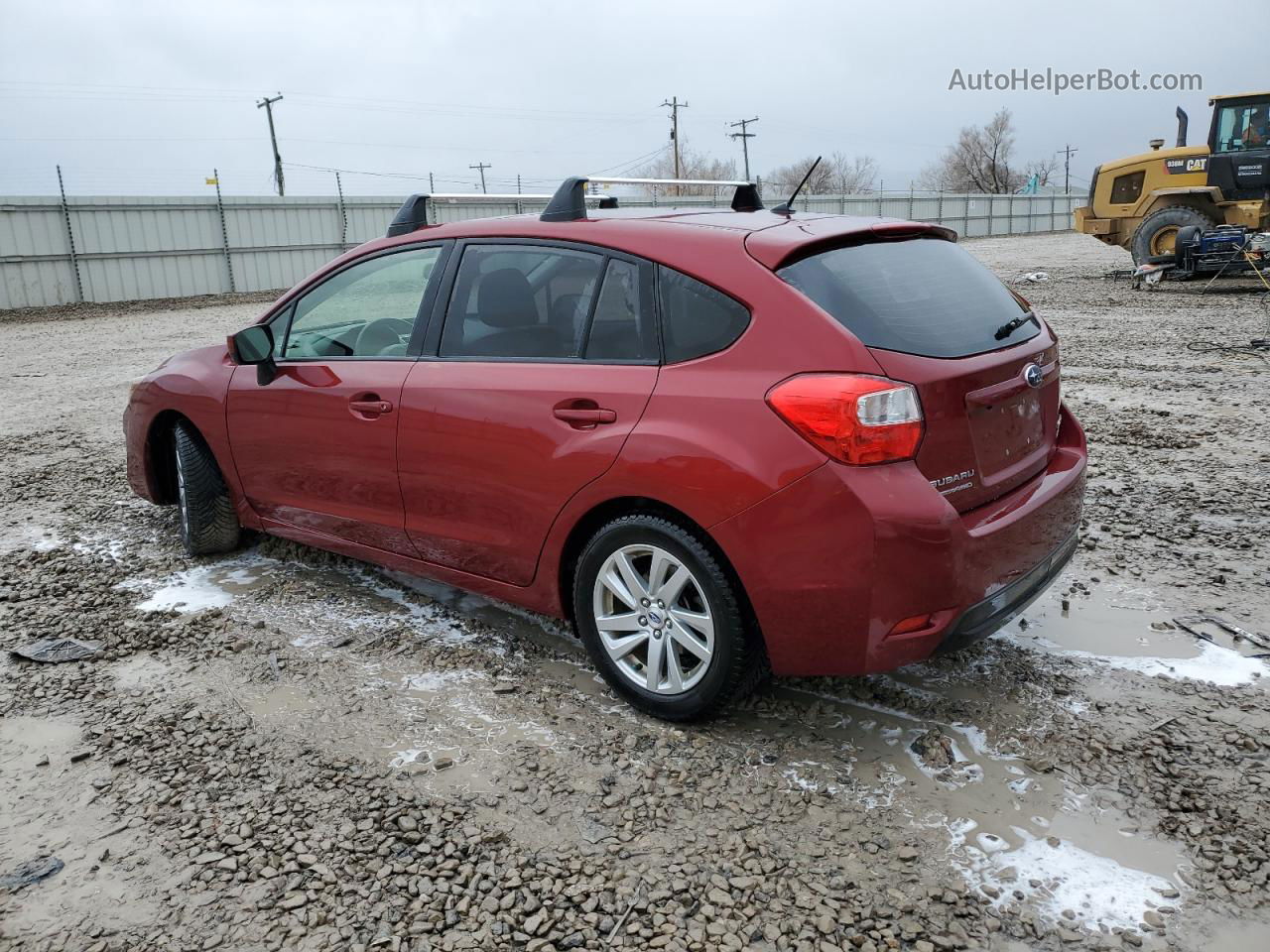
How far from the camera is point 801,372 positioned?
2664 mm

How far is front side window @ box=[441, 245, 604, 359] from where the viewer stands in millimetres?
3219

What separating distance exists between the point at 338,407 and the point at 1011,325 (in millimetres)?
2505

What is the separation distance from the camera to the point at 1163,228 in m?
17.4

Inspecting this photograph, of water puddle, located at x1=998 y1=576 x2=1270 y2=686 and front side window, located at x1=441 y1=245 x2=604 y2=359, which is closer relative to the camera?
front side window, located at x1=441 y1=245 x2=604 y2=359

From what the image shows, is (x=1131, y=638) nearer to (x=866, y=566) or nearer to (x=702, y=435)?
(x=866, y=566)

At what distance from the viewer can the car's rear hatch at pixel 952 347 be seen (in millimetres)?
2695

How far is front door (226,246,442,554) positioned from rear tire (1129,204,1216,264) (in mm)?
17027

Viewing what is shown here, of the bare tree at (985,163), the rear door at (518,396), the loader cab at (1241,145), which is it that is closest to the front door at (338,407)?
the rear door at (518,396)

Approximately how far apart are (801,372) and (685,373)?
0.37 metres

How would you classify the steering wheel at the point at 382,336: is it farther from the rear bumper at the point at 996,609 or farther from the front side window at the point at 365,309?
the rear bumper at the point at 996,609

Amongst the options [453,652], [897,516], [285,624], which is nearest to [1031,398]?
[897,516]

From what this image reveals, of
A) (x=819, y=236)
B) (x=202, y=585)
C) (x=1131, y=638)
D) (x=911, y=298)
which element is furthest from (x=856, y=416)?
(x=202, y=585)

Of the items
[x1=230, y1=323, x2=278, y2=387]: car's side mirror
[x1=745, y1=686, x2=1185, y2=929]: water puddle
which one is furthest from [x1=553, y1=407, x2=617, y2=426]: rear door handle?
[x1=230, y1=323, x2=278, y2=387]: car's side mirror

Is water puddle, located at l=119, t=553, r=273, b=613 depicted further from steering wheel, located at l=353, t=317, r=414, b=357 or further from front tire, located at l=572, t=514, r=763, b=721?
front tire, located at l=572, t=514, r=763, b=721
